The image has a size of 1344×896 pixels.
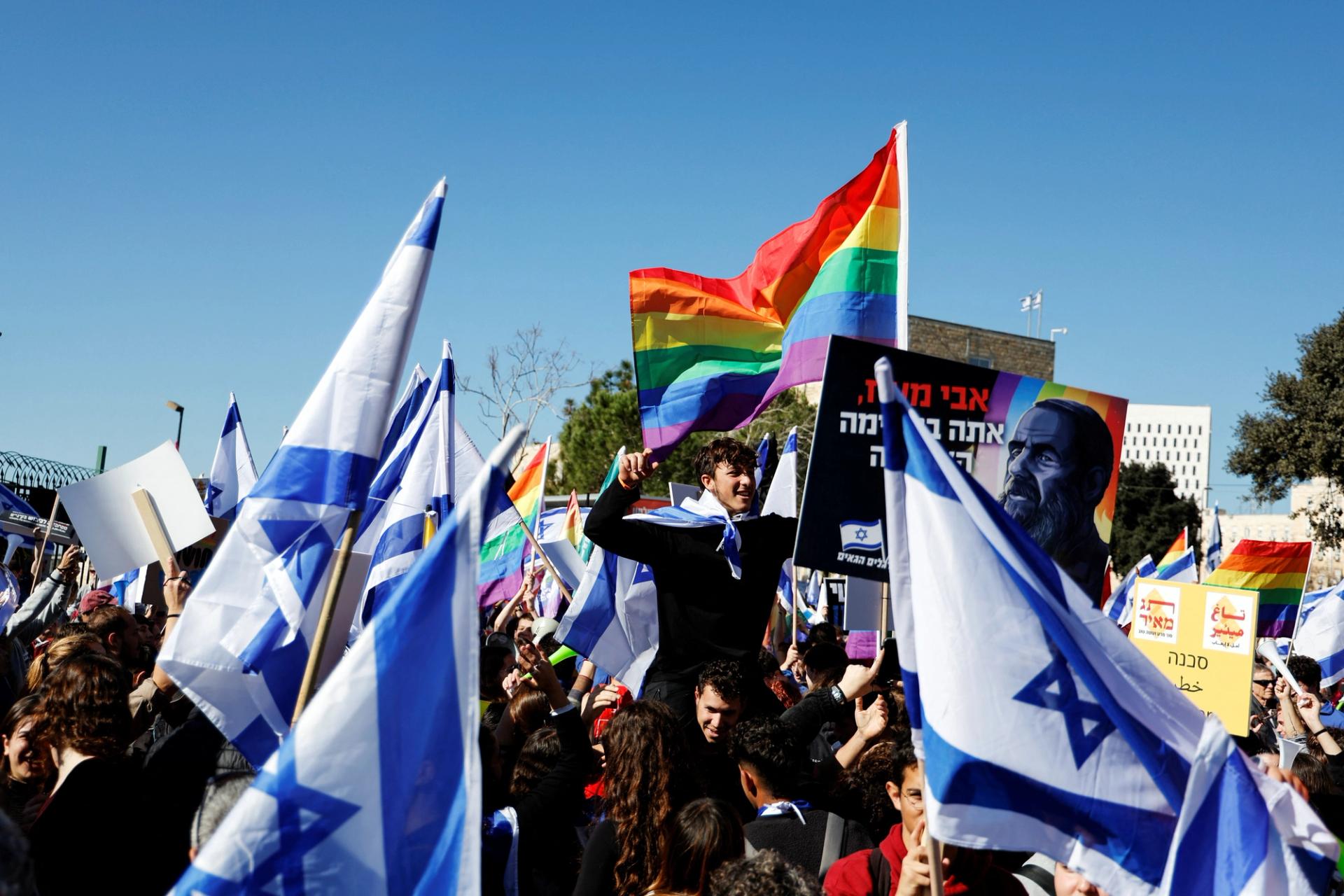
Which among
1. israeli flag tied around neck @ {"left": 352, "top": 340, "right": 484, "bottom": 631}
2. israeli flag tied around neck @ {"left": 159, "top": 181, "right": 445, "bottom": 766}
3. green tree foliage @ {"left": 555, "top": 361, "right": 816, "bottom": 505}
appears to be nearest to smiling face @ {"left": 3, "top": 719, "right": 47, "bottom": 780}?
israeli flag tied around neck @ {"left": 159, "top": 181, "right": 445, "bottom": 766}

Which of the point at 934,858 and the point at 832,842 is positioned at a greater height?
the point at 934,858

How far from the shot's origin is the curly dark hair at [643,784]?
400cm

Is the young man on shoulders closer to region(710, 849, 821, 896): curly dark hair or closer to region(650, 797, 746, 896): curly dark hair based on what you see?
region(650, 797, 746, 896): curly dark hair

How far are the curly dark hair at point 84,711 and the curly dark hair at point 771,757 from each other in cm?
208

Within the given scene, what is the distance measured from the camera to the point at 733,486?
597 centimetres

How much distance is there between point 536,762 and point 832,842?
1.24 meters

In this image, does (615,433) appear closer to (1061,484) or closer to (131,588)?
(131,588)

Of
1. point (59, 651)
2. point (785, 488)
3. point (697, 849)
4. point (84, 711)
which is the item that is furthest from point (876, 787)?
point (785, 488)

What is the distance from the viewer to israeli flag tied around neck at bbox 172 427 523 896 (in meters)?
2.61

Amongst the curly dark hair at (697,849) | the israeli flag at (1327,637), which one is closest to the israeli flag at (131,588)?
the curly dark hair at (697,849)

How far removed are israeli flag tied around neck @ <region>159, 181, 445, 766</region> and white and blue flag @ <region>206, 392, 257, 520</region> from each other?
25.3 feet

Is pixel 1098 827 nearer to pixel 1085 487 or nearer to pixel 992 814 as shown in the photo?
pixel 992 814

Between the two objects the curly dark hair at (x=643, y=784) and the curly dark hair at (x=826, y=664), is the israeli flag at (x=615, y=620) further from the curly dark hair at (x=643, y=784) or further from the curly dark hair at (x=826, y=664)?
the curly dark hair at (x=643, y=784)

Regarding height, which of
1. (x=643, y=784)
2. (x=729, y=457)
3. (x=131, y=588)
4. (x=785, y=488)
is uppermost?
(x=729, y=457)
